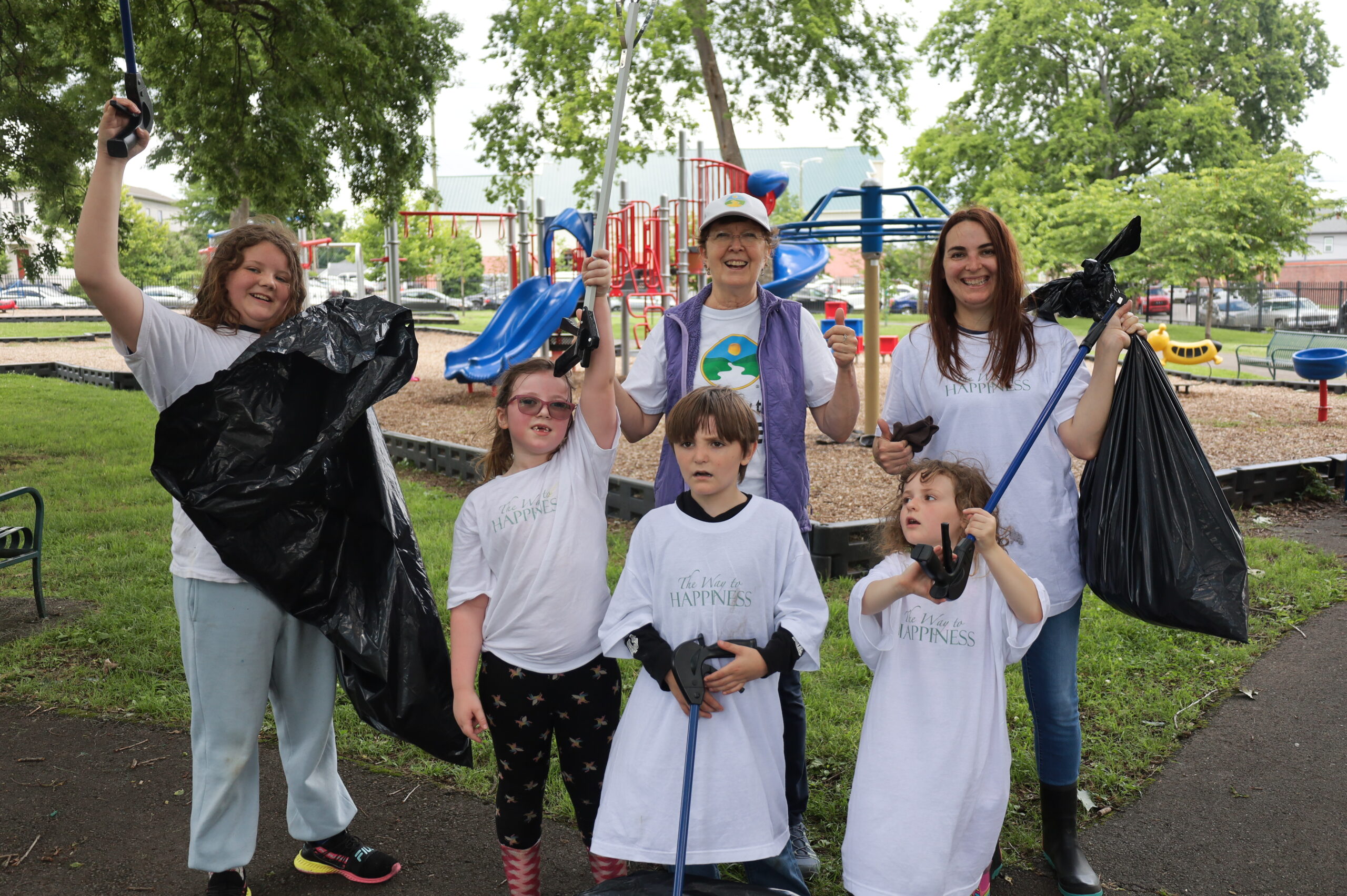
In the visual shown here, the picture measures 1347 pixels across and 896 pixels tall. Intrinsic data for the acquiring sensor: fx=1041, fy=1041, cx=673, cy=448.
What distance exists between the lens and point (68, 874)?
3006 mm

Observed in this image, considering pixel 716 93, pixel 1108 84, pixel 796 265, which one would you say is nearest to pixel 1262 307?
pixel 1108 84

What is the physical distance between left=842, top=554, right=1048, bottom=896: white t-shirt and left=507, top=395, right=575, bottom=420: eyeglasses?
86 cm

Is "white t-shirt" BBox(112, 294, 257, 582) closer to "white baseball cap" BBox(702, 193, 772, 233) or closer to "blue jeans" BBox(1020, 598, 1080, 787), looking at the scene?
"white baseball cap" BBox(702, 193, 772, 233)

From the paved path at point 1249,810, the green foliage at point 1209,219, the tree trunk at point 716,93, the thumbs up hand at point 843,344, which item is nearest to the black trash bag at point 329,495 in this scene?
the thumbs up hand at point 843,344

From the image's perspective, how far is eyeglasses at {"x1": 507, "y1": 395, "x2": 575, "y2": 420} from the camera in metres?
2.58

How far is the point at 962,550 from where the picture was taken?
7.14 ft

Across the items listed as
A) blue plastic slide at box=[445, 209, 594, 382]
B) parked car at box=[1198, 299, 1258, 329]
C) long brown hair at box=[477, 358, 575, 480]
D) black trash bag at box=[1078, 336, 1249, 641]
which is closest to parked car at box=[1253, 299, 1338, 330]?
parked car at box=[1198, 299, 1258, 329]

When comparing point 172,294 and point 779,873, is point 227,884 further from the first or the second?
point 172,294

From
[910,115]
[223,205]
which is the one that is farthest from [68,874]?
[910,115]

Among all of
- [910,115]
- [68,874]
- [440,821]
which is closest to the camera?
[68,874]

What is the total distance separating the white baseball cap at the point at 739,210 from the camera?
280cm

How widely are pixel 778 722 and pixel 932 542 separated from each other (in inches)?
21.1

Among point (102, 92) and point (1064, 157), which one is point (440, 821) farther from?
point (1064, 157)

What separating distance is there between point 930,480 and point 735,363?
2.39 ft
